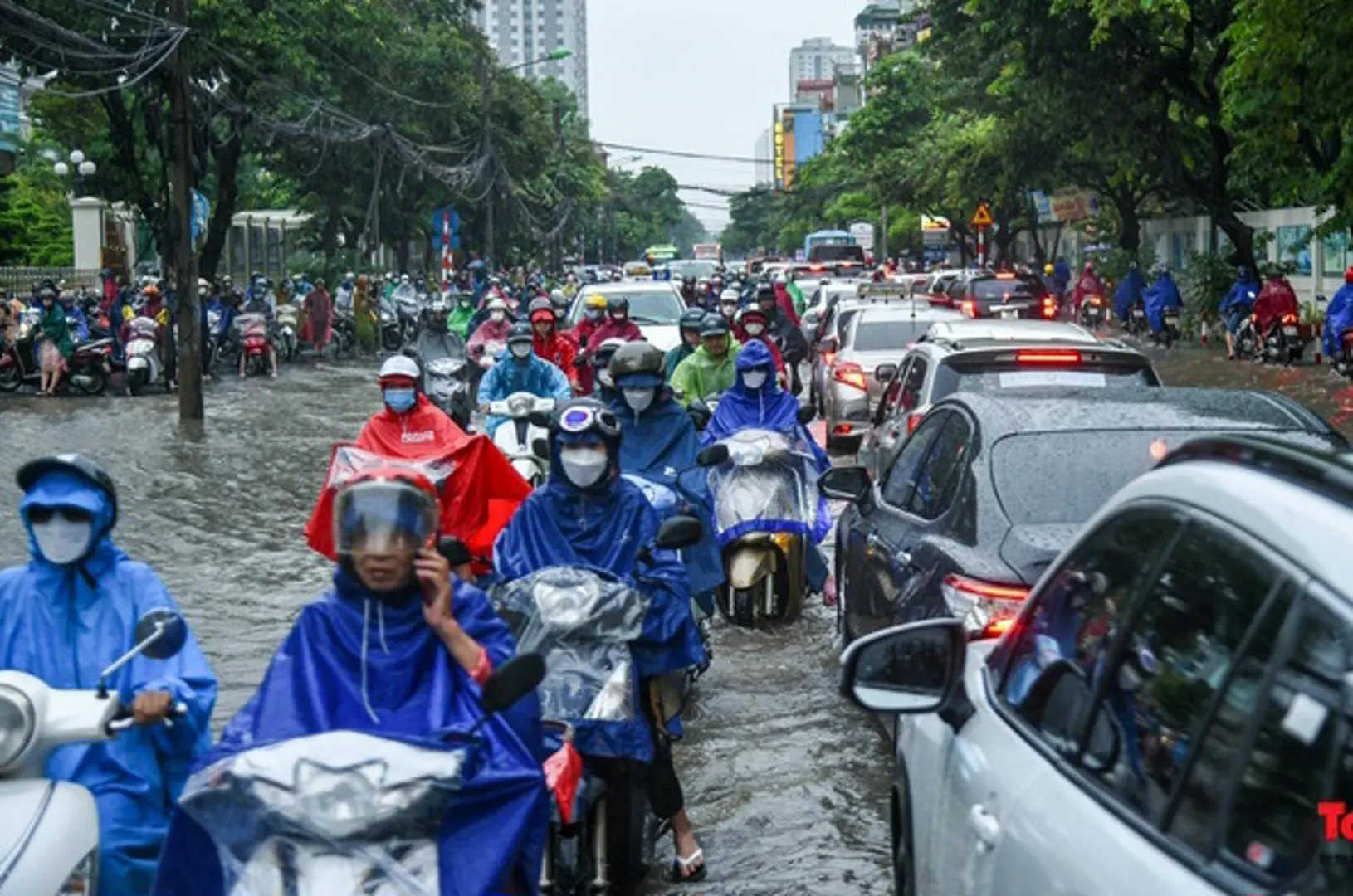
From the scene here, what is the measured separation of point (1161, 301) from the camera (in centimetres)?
3862

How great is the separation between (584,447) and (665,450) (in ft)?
10.9

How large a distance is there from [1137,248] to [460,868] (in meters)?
47.3

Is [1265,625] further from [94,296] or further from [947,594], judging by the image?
[94,296]

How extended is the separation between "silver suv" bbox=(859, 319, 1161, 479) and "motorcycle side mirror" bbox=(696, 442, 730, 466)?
0.92 m

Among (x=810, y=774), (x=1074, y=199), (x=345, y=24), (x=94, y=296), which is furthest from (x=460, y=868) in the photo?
(x=1074, y=199)

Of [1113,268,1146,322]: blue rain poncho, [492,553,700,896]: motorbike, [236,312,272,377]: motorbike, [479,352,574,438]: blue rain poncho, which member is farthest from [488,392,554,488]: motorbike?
[1113,268,1146,322]: blue rain poncho

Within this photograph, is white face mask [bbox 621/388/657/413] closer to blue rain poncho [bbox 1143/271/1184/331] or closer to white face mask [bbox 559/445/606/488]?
white face mask [bbox 559/445/606/488]

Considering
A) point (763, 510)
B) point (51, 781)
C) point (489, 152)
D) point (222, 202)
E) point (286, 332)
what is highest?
point (489, 152)

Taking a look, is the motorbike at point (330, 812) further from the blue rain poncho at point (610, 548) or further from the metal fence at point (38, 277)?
the metal fence at point (38, 277)

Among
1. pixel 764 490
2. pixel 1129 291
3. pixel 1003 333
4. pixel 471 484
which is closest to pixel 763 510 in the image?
pixel 764 490

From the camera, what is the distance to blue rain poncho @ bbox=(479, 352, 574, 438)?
13.6 meters

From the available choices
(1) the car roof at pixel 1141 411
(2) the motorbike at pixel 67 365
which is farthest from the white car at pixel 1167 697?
(2) the motorbike at pixel 67 365

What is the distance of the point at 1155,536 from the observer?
3.41m

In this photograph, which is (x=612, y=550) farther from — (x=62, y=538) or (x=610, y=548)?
(x=62, y=538)
